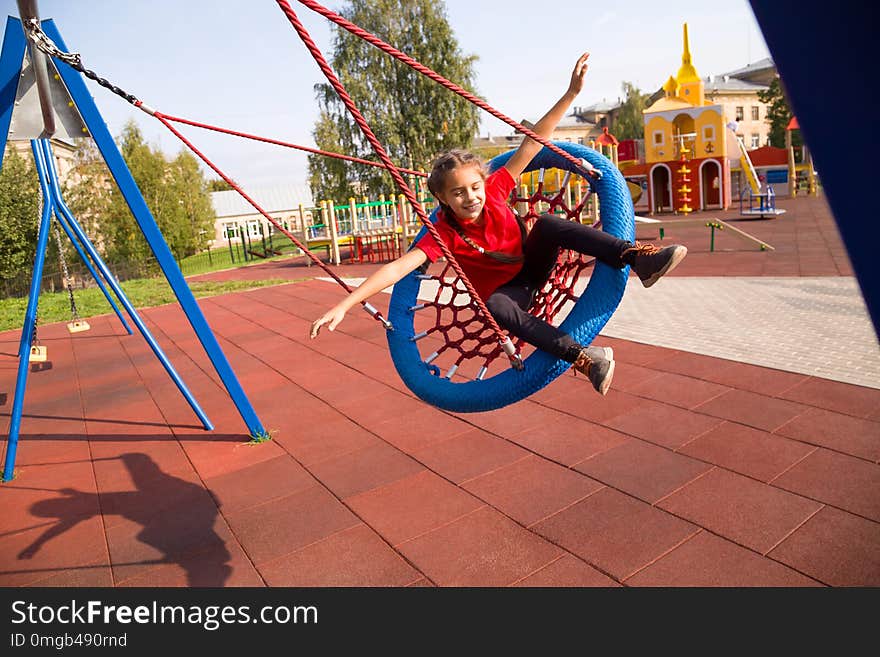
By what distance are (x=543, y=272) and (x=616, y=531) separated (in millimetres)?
1532

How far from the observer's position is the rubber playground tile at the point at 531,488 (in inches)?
147

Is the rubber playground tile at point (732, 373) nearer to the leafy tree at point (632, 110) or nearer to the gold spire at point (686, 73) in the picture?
the gold spire at point (686, 73)

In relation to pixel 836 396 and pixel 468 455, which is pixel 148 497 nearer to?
pixel 468 455

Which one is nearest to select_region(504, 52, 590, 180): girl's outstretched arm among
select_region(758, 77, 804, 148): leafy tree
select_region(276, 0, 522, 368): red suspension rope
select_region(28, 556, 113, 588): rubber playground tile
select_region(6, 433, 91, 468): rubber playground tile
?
select_region(276, 0, 522, 368): red suspension rope

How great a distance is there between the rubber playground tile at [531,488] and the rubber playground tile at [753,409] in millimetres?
1382

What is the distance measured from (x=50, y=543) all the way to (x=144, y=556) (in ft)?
2.29

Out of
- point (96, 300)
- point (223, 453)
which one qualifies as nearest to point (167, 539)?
point (223, 453)

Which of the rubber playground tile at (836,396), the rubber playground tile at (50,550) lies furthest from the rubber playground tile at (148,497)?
the rubber playground tile at (836,396)

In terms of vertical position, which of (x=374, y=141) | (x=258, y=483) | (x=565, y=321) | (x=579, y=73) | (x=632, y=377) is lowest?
(x=258, y=483)

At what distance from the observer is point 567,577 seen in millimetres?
3102

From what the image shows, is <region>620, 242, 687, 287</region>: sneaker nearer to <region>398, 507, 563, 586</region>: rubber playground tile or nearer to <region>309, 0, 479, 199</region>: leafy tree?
<region>398, 507, 563, 586</region>: rubber playground tile

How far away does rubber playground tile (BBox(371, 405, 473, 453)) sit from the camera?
485cm

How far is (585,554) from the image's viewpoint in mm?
3254
